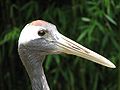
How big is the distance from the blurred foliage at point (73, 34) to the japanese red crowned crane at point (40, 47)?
0.92 m

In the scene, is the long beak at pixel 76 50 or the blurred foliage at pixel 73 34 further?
the blurred foliage at pixel 73 34

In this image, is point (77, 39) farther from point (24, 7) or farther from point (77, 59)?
point (24, 7)

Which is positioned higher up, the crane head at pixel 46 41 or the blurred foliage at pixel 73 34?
the crane head at pixel 46 41

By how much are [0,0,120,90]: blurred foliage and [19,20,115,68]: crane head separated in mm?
916

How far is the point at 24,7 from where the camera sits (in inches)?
129

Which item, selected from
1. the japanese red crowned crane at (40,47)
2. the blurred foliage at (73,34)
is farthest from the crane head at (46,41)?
the blurred foliage at (73,34)

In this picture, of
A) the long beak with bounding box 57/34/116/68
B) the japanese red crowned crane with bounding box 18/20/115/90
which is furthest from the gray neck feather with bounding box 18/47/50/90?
the long beak with bounding box 57/34/116/68

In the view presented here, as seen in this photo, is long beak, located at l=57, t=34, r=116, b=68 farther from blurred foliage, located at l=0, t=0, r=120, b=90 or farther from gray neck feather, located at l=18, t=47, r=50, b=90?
blurred foliage, located at l=0, t=0, r=120, b=90

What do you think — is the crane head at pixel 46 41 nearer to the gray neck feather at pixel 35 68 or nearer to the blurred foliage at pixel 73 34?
the gray neck feather at pixel 35 68

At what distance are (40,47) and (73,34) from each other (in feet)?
3.80

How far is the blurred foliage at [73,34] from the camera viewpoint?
3.15m

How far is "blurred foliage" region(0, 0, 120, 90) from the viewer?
124 inches

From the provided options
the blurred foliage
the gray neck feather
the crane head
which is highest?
the crane head

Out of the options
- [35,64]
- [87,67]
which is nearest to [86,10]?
[87,67]
